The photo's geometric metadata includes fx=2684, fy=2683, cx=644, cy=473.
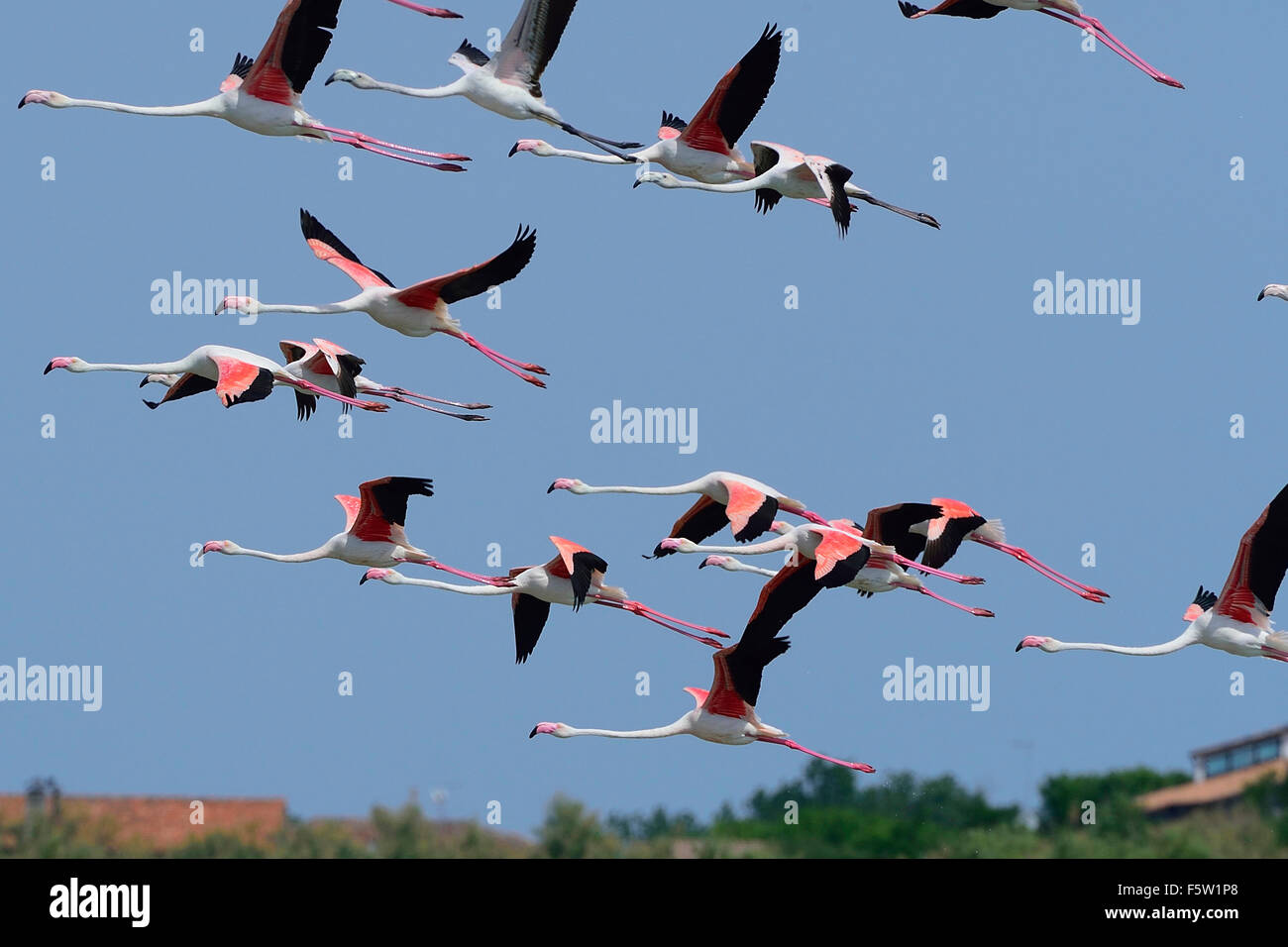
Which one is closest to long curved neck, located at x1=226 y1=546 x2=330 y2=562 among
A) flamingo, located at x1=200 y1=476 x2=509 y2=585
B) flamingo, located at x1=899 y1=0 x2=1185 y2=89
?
flamingo, located at x1=200 y1=476 x2=509 y2=585

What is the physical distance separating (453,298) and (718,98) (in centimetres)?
271

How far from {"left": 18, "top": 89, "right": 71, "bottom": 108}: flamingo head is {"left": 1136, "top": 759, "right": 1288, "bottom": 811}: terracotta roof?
535 inches

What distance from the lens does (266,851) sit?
24.7 metres

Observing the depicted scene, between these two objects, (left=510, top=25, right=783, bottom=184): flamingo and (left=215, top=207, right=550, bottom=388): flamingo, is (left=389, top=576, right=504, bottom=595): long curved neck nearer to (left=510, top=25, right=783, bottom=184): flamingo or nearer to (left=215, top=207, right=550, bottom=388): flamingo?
(left=215, top=207, right=550, bottom=388): flamingo

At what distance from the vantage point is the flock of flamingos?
60.2ft

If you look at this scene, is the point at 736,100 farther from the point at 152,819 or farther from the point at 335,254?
the point at 152,819

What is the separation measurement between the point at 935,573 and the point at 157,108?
6814 millimetres

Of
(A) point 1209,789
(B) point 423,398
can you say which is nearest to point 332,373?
(B) point 423,398

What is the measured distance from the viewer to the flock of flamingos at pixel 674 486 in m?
18.4

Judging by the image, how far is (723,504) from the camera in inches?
795

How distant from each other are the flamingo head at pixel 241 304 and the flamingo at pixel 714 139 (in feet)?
8.33

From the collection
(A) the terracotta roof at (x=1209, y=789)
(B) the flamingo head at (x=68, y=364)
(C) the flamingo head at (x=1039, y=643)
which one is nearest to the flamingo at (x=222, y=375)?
(B) the flamingo head at (x=68, y=364)
